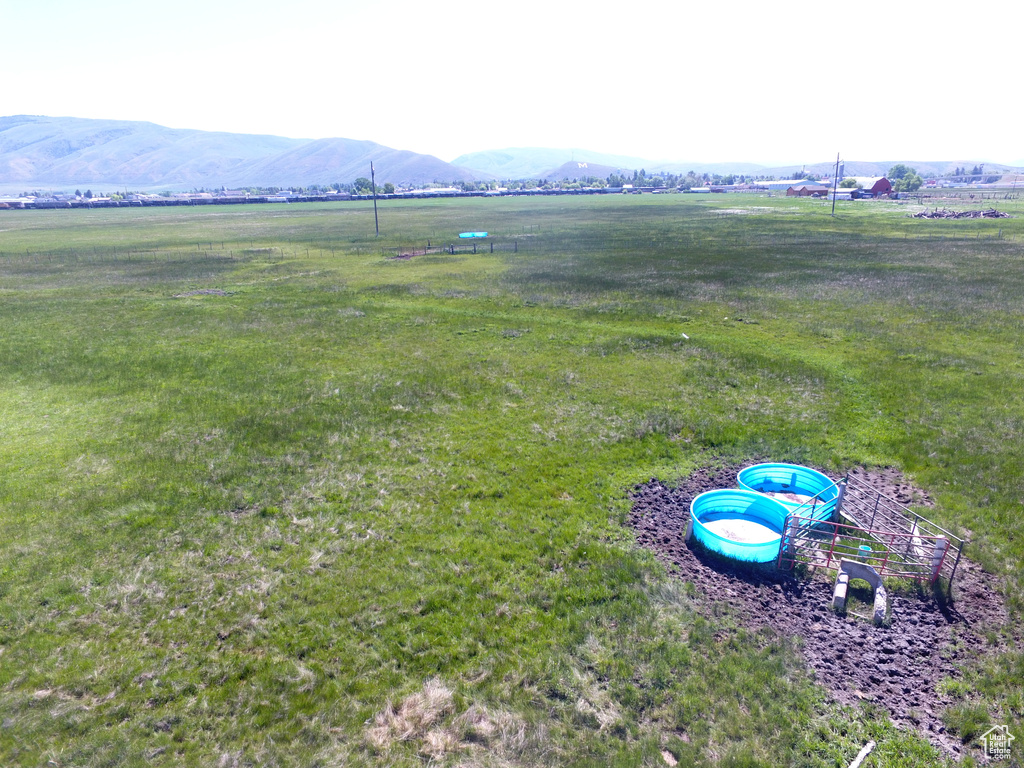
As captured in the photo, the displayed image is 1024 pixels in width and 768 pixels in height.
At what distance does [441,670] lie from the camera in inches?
352

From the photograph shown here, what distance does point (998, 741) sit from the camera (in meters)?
7.60

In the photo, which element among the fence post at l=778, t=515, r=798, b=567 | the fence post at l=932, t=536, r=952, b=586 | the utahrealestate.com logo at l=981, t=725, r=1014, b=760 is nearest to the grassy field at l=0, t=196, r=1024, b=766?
the utahrealestate.com logo at l=981, t=725, r=1014, b=760

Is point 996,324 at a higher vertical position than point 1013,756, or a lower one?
higher

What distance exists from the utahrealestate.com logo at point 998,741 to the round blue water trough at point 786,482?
586 centimetres

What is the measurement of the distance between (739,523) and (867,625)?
139 inches

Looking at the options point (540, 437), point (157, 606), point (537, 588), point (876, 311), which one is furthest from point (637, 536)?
point (876, 311)

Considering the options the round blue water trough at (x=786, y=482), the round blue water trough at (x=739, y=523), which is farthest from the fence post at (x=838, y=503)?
the round blue water trough at (x=739, y=523)

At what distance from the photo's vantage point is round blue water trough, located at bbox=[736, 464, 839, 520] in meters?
13.5

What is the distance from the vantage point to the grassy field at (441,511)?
8047 mm

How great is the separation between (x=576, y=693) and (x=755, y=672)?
3099 mm

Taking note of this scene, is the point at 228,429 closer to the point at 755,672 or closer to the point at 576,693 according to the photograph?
the point at 576,693

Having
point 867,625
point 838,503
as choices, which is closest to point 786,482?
point 838,503

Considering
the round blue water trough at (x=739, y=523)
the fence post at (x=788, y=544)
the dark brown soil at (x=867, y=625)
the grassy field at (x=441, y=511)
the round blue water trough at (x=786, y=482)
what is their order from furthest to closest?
the round blue water trough at (x=786, y=482)
the round blue water trough at (x=739, y=523)
the fence post at (x=788, y=544)
the dark brown soil at (x=867, y=625)
the grassy field at (x=441, y=511)

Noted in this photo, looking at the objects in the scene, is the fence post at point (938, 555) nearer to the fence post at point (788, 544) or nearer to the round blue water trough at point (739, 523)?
the fence post at point (788, 544)
